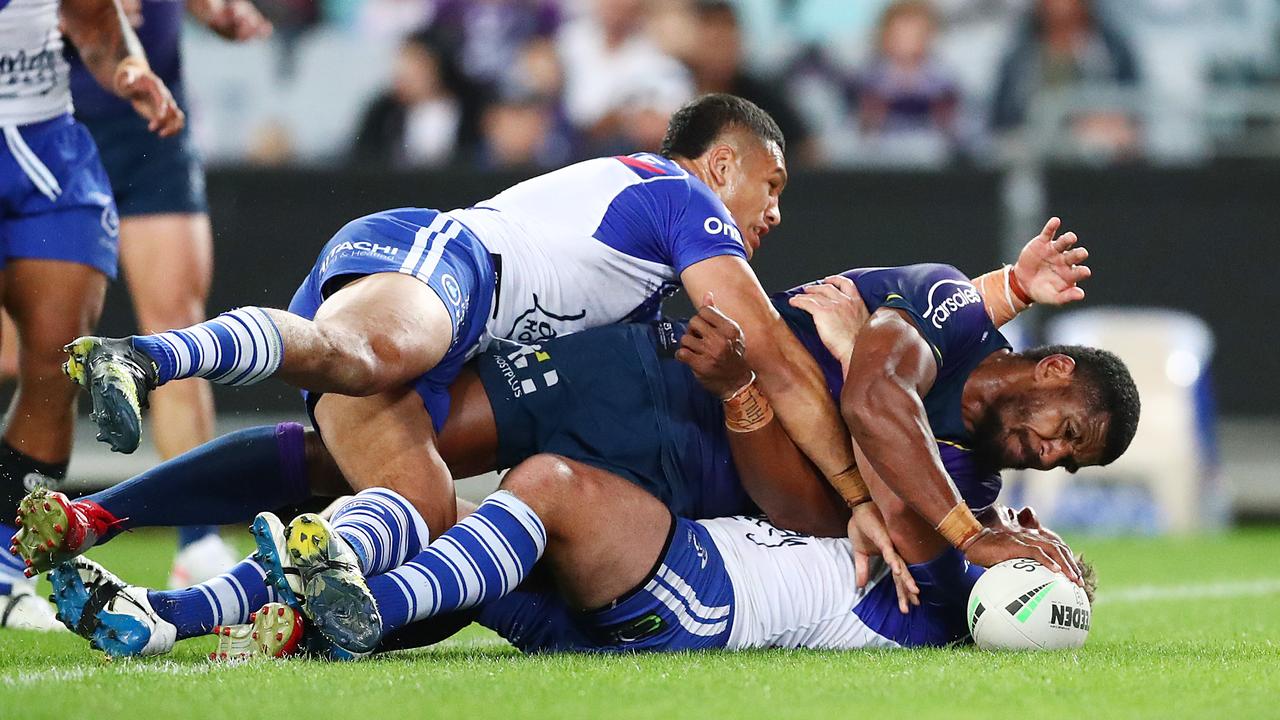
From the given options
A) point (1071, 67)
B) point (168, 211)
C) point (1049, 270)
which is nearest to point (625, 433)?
point (1049, 270)

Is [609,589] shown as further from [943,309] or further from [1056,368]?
[1056,368]

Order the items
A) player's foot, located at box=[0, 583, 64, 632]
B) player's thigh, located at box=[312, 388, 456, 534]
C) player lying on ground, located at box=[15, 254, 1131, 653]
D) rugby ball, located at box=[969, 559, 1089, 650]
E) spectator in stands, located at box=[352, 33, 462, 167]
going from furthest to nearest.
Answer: spectator in stands, located at box=[352, 33, 462, 167], player's foot, located at box=[0, 583, 64, 632], player lying on ground, located at box=[15, 254, 1131, 653], player's thigh, located at box=[312, 388, 456, 534], rugby ball, located at box=[969, 559, 1089, 650]

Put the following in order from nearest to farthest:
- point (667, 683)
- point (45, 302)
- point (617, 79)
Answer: point (667, 683), point (45, 302), point (617, 79)

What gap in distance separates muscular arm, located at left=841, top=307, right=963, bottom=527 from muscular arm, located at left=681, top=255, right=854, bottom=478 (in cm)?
13

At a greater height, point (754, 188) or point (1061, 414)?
point (754, 188)

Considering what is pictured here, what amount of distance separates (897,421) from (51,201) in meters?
2.82

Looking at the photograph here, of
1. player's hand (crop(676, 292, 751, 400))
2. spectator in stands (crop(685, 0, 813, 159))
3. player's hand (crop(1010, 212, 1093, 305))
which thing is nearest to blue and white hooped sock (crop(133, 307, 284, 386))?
player's hand (crop(676, 292, 751, 400))

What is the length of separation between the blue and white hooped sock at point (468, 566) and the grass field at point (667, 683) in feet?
0.49

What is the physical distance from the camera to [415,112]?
10.9 m

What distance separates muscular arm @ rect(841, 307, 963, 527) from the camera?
13.8 feet

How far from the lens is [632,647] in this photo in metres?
4.30

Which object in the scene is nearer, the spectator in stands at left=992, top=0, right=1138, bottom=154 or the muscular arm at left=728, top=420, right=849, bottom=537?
the muscular arm at left=728, top=420, right=849, bottom=537

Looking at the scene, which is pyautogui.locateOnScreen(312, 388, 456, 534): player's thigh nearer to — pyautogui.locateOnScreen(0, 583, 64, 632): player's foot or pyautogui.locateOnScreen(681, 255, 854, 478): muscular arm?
pyautogui.locateOnScreen(681, 255, 854, 478): muscular arm

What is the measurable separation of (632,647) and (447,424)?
0.83 meters
